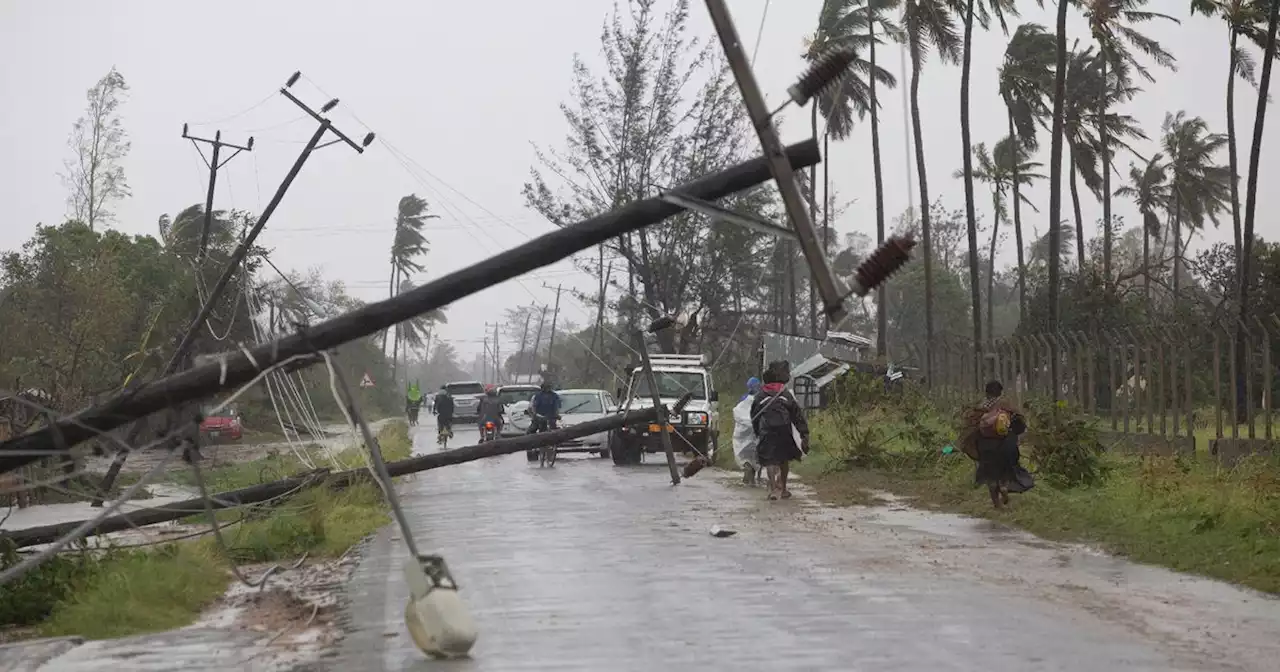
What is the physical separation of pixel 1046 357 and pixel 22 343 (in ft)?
76.8

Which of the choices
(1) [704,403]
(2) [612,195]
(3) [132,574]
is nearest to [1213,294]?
(2) [612,195]

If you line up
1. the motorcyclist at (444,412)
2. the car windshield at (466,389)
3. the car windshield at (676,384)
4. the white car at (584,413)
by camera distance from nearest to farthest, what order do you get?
the car windshield at (676,384) → the white car at (584,413) → the motorcyclist at (444,412) → the car windshield at (466,389)

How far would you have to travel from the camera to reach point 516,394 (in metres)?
46.7

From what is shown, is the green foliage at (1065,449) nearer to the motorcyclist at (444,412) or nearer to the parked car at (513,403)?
the parked car at (513,403)

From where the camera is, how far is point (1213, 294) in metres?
53.1

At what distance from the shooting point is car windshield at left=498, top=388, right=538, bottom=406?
4525 cm

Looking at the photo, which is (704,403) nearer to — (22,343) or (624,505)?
(624,505)

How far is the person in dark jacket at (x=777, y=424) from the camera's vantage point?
2042 cm

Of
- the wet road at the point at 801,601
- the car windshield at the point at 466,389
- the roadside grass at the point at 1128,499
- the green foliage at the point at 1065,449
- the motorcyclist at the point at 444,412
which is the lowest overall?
the wet road at the point at 801,601

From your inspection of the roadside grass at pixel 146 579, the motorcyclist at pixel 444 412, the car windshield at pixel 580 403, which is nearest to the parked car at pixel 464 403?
the motorcyclist at pixel 444 412

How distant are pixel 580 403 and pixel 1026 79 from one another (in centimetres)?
1660

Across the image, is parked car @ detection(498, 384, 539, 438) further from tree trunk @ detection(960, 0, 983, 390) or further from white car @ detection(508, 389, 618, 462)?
tree trunk @ detection(960, 0, 983, 390)

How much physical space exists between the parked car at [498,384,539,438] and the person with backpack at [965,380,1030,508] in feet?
63.7

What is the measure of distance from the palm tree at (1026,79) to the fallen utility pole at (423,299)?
35751 mm
